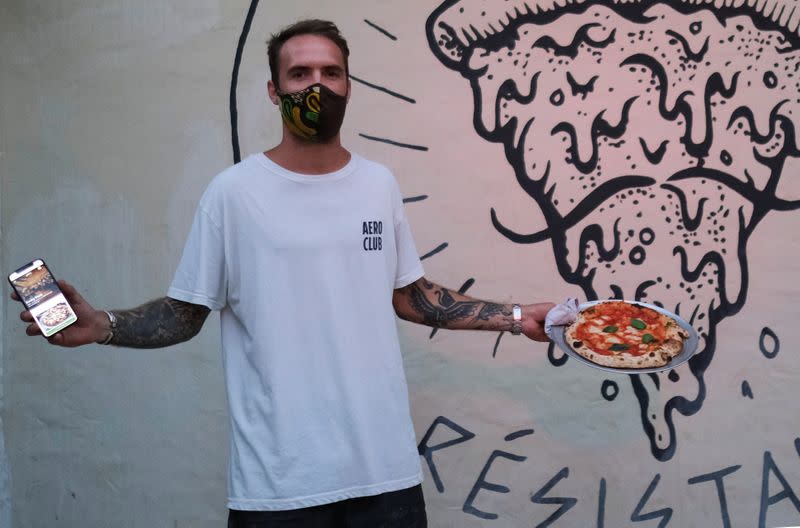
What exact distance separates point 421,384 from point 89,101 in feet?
5.66

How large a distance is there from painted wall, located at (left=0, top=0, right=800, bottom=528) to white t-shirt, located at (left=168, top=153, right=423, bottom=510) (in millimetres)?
1280

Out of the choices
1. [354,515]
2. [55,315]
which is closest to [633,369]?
[354,515]

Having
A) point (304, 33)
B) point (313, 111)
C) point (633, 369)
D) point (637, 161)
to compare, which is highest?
point (304, 33)

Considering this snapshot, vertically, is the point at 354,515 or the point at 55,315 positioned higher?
the point at 55,315

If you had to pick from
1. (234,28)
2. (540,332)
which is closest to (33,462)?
(234,28)

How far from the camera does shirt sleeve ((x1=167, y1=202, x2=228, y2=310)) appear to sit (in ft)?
8.98

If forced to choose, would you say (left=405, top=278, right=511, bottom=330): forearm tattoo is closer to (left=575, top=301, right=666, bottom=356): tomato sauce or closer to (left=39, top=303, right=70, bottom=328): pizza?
(left=575, top=301, right=666, bottom=356): tomato sauce

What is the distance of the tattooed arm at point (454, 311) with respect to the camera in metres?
3.10

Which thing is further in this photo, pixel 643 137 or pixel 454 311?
pixel 643 137

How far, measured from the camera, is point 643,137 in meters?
4.12

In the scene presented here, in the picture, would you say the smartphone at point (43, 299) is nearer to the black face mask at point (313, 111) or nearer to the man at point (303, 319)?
the man at point (303, 319)

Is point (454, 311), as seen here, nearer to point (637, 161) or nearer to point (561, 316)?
point (561, 316)

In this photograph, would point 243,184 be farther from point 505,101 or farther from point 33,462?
point 33,462

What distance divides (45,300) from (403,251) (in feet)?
3.29
